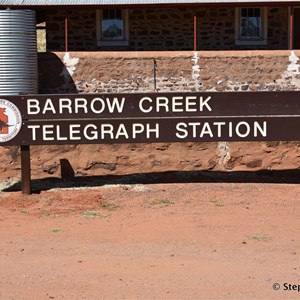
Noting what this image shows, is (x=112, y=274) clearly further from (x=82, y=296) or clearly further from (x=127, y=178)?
(x=127, y=178)

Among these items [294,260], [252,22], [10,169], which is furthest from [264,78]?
[294,260]

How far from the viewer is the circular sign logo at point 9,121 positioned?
10164 mm

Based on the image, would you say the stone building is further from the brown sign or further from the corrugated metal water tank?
the brown sign

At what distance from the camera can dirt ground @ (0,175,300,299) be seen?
5.88 meters

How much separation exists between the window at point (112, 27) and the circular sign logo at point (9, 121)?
30.7ft

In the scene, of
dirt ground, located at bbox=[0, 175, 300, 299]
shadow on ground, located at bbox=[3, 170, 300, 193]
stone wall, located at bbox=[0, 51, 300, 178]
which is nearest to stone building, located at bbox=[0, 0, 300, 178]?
stone wall, located at bbox=[0, 51, 300, 178]

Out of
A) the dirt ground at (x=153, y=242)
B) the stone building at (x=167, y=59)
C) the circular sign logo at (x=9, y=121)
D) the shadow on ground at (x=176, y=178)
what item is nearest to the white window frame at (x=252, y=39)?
the stone building at (x=167, y=59)

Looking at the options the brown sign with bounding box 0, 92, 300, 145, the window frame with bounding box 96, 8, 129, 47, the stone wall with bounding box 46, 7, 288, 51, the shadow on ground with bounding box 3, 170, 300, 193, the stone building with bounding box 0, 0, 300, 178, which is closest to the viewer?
the brown sign with bounding box 0, 92, 300, 145

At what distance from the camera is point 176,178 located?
36.8 feet

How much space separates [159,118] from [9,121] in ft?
7.71

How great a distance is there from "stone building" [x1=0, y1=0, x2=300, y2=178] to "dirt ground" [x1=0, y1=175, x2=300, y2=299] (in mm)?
827

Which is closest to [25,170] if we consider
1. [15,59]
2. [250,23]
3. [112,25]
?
[15,59]

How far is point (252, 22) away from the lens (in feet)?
63.9

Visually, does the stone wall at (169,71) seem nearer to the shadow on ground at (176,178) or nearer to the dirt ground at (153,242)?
the shadow on ground at (176,178)
